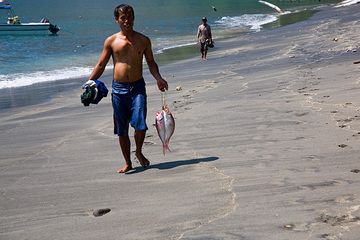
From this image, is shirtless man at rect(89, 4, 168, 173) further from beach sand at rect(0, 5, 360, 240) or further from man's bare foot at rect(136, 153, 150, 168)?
beach sand at rect(0, 5, 360, 240)

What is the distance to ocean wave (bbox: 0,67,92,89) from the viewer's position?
1809 centimetres

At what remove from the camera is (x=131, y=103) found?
6.18m

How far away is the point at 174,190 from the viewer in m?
5.27

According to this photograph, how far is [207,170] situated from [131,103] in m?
1.03

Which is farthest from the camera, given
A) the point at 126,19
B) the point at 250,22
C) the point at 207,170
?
the point at 250,22

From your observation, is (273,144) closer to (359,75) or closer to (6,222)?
(6,222)

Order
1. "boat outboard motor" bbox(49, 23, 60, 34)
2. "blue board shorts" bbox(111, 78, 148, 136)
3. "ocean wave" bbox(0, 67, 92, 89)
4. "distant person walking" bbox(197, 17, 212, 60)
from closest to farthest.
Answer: "blue board shorts" bbox(111, 78, 148, 136)
"ocean wave" bbox(0, 67, 92, 89)
"distant person walking" bbox(197, 17, 212, 60)
"boat outboard motor" bbox(49, 23, 60, 34)

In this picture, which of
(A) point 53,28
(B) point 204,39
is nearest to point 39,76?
(B) point 204,39

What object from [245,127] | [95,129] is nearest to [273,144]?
[245,127]

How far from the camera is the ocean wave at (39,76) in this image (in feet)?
59.4

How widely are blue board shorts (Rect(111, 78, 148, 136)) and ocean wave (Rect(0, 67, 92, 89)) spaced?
11832 mm

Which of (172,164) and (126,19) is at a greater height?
(126,19)

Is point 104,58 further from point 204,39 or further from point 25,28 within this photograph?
point 25,28

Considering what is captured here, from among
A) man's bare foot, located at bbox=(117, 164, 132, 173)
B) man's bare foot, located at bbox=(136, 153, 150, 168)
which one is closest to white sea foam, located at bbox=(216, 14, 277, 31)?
man's bare foot, located at bbox=(136, 153, 150, 168)
